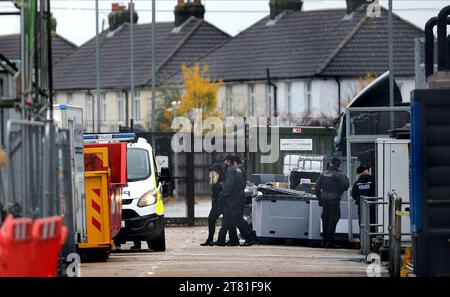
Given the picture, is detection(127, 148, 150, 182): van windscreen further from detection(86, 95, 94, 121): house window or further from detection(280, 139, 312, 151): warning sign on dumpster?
detection(86, 95, 94, 121): house window

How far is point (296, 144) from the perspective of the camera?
150ft

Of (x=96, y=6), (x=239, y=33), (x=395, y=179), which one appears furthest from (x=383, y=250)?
(x=239, y=33)

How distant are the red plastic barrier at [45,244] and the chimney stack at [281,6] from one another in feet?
256

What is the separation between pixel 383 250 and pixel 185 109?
181ft

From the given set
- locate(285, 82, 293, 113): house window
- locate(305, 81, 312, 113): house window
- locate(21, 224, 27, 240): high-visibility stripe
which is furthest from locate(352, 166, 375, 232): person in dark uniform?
locate(285, 82, 293, 113): house window

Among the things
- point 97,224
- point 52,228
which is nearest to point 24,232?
point 52,228

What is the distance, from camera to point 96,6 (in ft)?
209

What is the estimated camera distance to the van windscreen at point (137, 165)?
31.8 metres

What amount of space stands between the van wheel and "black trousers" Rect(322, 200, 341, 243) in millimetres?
3200

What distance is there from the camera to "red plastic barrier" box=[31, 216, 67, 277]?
13320 millimetres

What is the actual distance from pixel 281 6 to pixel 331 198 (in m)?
61.9

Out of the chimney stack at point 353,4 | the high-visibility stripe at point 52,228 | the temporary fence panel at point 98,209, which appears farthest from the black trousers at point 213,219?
the chimney stack at point 353,4

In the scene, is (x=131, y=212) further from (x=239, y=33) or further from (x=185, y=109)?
(x=239, y=33)

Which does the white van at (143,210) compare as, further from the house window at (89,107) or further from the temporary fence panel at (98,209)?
the house window at (89,107)
